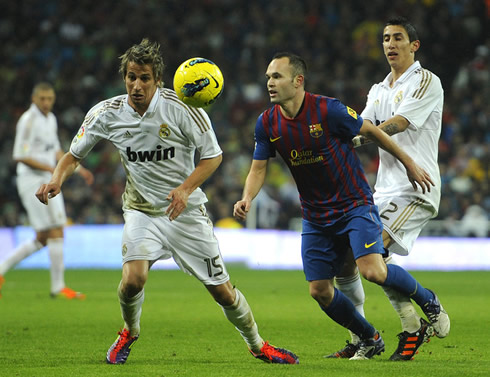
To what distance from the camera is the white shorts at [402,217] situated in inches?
257

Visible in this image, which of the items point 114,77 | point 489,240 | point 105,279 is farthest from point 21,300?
point 114,77

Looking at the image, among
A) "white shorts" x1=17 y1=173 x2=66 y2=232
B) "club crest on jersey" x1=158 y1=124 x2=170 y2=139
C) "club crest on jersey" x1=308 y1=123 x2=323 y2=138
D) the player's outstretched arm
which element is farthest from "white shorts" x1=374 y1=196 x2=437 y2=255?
"white shorts" x1=17 y1=173 x2=66 y2=232

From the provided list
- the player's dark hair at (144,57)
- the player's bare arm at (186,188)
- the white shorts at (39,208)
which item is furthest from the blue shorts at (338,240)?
the white shorts at (39,208)

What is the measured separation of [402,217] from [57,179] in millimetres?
2622

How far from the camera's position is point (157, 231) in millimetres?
6105

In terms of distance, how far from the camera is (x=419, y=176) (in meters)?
6.04

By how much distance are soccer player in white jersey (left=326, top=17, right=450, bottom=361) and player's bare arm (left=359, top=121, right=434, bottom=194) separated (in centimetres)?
43

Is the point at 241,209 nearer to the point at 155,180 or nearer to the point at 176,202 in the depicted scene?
the point at 176,202

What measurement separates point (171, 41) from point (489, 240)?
11158 mm

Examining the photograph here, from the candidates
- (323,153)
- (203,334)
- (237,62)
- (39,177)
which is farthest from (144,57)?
(237,62)

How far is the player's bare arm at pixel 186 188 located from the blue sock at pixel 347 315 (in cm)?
127

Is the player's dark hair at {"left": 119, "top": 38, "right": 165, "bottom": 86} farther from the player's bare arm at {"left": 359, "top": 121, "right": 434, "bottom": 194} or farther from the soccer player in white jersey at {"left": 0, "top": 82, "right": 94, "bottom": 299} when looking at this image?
the soccer player in white jersey at {"left": 0, "top": 82, "right": 94, "bottom": 299}

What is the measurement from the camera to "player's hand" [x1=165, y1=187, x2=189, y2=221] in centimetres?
563

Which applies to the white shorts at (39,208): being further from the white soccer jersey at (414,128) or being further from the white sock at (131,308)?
the white soccer jersey at (414,128)
